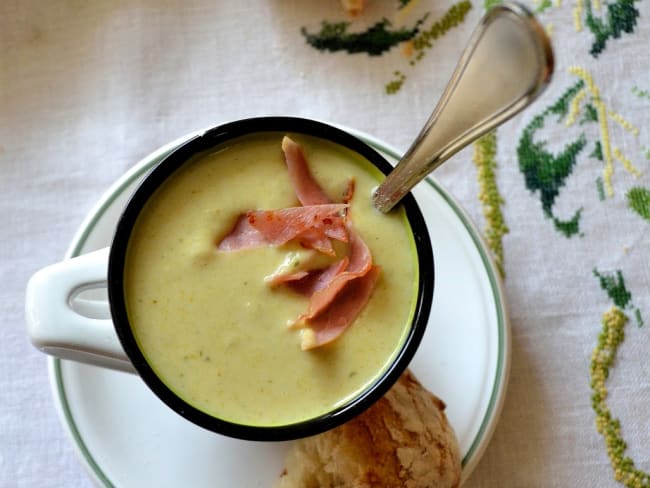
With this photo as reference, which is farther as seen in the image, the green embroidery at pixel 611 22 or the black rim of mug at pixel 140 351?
the green embroidery at pixel 611 22

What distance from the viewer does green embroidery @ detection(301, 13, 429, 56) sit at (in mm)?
1563

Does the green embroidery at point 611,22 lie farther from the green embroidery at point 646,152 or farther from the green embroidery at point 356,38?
the green embroidery at point 356,38

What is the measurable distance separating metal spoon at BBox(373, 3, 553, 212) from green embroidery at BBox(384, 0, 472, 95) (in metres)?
0.61

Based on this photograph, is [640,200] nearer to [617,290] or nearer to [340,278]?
[617,290]

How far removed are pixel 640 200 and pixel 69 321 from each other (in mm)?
1140

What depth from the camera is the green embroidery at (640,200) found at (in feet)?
4.96

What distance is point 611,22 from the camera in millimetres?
1591

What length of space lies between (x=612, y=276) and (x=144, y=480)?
983 mm

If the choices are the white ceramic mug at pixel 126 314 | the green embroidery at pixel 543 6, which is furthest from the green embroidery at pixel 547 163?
the white ceramic mug at pixel 126 314

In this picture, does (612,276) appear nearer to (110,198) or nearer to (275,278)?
(275,278)

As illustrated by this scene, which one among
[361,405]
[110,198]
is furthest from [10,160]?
[361,405]

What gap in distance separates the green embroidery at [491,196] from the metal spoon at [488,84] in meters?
0.51

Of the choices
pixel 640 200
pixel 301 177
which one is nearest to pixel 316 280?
pixel 301 177

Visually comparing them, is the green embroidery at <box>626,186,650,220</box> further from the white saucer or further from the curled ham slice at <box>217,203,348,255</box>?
the curled ham slice at <box>217,203,348,255</box>
